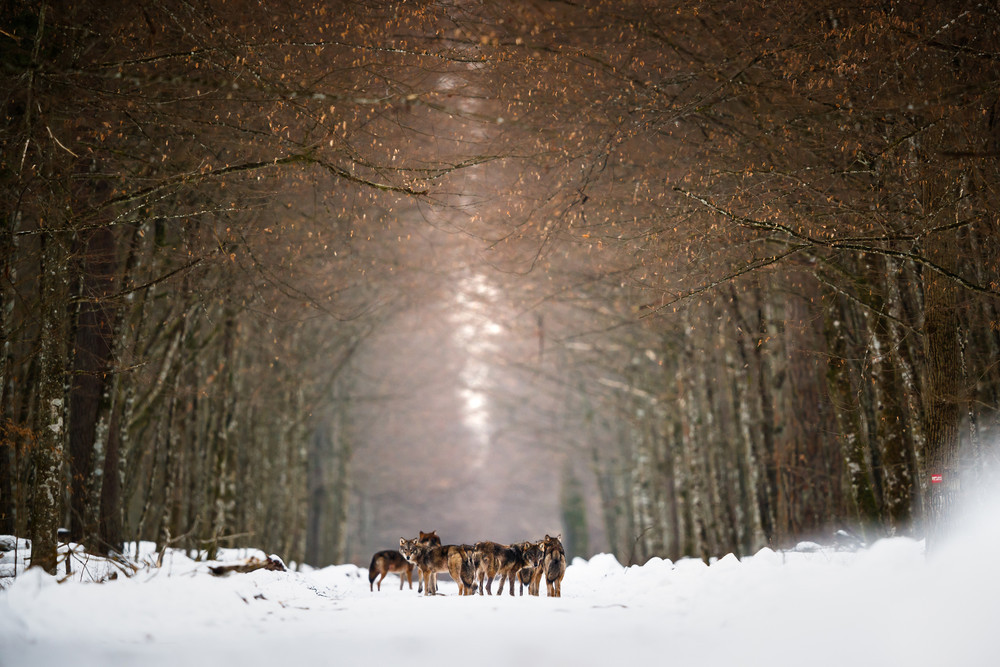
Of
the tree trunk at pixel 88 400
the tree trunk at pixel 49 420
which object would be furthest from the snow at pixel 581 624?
the tree trunk at pixel 88 400

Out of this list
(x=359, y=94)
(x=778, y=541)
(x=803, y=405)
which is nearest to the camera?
(x=359, y=94)

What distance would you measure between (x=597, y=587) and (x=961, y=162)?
7239mm

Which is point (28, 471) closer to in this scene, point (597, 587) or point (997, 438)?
point (597, 587)

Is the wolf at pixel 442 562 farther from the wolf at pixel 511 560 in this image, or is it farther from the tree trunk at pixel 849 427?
the tree trunk at pixel 849 427

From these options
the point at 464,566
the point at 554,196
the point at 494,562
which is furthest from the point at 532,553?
the point at 554,196

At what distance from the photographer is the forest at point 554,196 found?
888cm

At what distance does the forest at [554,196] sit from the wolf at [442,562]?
360 centimetres

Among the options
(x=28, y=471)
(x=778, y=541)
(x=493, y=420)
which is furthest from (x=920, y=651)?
(x=493, y=420)

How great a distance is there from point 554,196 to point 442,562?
5.26 metres

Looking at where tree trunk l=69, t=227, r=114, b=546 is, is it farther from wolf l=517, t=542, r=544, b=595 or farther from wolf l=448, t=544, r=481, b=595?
wolf l=517, t=542, r=544, b=595

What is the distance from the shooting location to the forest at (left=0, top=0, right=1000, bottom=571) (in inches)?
350

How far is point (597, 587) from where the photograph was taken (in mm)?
11633

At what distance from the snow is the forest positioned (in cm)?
228

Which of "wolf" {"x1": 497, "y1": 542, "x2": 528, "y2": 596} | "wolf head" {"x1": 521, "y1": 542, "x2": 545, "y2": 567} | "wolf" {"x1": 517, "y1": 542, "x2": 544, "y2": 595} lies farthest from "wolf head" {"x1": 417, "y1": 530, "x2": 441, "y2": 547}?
"wolf head" {"x1": 521, "y1": 542, "x2": 545, "y2": 567}
